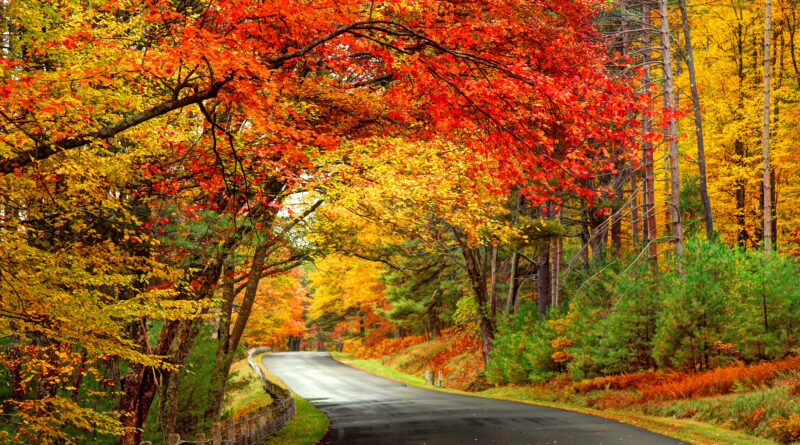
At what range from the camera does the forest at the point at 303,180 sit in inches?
246

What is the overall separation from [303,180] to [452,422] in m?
7.59

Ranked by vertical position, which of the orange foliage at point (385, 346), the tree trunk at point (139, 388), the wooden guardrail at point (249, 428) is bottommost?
the orange foliage at point (385, 346)

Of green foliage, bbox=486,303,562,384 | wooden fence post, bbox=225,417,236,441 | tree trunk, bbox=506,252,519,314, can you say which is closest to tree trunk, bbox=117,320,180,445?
wooden fence post, bbox=225,417,236,441

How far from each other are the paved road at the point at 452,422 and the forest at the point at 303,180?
2876mm

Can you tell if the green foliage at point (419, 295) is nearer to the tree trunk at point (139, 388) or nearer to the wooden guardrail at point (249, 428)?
the wooden guardrail at point (249, 428)

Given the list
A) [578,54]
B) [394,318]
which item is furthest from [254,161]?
[394,318]

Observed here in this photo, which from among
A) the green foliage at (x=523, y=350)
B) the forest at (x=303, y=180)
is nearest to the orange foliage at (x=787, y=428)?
the forest at (x=303, y=180)

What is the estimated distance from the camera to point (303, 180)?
10.0m

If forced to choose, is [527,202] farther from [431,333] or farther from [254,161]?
[431,333]

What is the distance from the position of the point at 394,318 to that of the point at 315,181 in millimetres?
28965

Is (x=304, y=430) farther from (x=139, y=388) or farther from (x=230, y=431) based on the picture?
(x=139, y=388)

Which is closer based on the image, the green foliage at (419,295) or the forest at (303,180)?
the forest at (303,180)

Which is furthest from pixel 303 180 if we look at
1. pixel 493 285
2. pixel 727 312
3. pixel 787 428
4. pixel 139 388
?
pixel 493 285

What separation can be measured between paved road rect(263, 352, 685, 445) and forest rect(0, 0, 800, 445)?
2.88m
